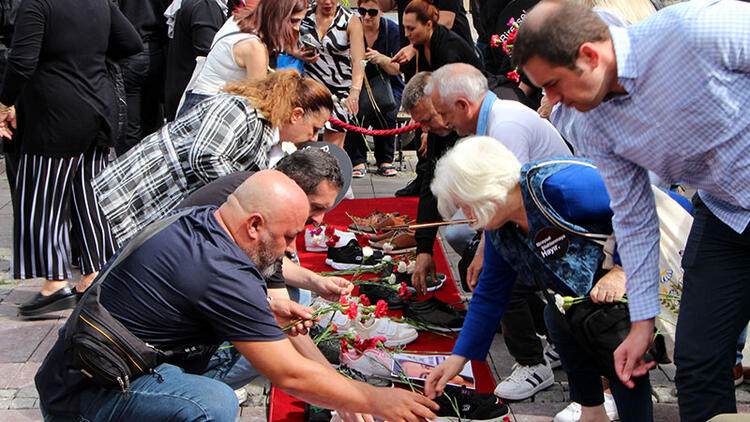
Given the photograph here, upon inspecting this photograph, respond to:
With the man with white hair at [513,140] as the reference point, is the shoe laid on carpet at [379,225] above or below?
below

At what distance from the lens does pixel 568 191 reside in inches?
104

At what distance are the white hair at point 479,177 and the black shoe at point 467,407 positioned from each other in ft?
2.62

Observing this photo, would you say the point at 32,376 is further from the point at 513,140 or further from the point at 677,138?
the point at 677,138

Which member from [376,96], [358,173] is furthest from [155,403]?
[358,173]

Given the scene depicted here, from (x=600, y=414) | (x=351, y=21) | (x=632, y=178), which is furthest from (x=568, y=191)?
Answer: (x=351, y=21)

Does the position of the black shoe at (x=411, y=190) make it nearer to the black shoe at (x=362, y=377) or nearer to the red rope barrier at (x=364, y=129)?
the red rope barrier at (x=364, y=129)

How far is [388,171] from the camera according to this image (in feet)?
25.4

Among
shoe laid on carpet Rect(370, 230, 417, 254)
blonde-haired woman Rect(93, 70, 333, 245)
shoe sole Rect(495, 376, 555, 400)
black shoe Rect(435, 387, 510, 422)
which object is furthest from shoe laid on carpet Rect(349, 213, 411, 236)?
black shoe Rect(435, 387, 510, 422)

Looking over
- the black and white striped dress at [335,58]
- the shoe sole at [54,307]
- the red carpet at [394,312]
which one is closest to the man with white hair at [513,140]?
the red carpet at [394,312]

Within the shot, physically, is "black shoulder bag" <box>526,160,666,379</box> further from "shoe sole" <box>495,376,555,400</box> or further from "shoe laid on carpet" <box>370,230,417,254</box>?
"shoe laid on carpet" <box>370,230,417,254</box>

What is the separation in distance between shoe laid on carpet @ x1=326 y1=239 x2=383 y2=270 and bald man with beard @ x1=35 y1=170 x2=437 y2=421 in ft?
Result: 7.78

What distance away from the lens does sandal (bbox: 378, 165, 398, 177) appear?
25.4 feet

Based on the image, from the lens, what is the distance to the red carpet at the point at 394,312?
10.9 feet

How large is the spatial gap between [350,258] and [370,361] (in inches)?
58.0
